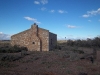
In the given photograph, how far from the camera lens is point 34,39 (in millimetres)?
23234

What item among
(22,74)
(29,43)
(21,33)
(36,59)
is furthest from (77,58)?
(21,33)

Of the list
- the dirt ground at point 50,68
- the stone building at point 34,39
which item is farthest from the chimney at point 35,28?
the dirt ground at point 50,68

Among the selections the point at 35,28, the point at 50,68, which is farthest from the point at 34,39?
the point at 50,68

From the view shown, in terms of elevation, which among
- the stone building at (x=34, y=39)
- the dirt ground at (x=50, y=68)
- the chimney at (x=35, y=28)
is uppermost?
the chimney at (x=35, y=28)

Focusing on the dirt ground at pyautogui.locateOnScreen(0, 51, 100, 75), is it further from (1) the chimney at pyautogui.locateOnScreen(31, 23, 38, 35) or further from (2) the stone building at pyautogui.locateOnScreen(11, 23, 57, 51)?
(1) the chimney at pyautogui.locateOnScreen(31, 23, 38, 35)

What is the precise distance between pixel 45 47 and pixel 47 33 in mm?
2533

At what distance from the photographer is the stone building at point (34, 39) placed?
913 inches

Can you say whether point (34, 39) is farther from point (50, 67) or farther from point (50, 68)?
point (50, 68)

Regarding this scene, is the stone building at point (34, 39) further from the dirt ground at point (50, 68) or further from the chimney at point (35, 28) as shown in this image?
the dirt ground at point (50, 68)

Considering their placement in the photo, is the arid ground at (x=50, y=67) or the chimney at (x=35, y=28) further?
the chimney at (x=35, y=28)

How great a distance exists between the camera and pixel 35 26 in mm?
23484

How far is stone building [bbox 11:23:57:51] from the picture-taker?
2319cm

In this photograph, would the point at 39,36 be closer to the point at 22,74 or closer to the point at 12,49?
the point at 12,49

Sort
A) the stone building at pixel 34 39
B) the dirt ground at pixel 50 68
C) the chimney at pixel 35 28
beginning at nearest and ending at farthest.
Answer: the dirt ground at pixel 50 68 → the stone building at pixel 34 39 → the chimney at pixel 35 28
